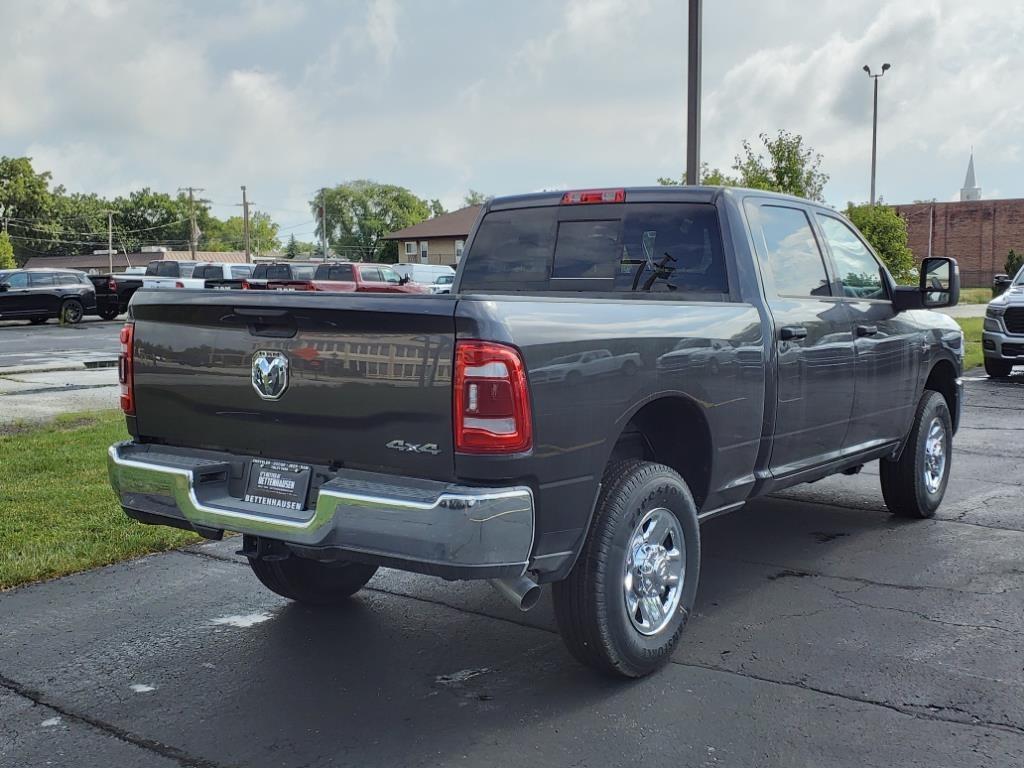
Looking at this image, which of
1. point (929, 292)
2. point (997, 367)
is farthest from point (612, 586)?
point (997, 367)

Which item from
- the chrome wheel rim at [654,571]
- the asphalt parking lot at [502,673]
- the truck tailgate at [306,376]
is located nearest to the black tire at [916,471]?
the asphalt parking lot at [502,673]

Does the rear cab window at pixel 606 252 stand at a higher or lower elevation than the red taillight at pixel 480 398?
higher

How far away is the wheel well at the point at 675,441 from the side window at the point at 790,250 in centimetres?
108

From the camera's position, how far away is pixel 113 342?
Answer: 24.5 m

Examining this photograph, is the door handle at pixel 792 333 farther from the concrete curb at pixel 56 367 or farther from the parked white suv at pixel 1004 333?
the concrete curb at pixel 56 367

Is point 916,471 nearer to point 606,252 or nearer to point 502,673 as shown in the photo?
point 606,252

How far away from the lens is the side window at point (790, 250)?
18.3 ft

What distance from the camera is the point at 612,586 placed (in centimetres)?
416

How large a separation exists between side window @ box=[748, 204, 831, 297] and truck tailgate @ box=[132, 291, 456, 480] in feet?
7.98

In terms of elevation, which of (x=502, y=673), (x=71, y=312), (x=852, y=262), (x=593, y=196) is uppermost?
(x=593, y=196)

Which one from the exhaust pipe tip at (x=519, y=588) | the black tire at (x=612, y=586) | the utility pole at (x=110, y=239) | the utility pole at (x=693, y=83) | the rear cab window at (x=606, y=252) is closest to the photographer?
the exhaust pipe tip at (x=519, y=588)

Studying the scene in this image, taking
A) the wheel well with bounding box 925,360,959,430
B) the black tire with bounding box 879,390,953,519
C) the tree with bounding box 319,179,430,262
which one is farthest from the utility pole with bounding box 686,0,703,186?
the tree with bounding box 319,179,430,262

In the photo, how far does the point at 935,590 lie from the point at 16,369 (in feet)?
51.3

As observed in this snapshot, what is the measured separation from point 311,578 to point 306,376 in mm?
1682
